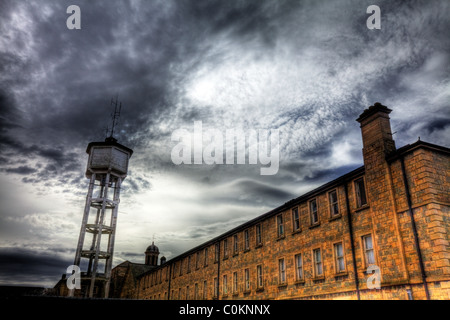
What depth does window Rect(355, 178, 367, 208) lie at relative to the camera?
18500 millimetres

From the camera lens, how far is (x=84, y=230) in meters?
34.3

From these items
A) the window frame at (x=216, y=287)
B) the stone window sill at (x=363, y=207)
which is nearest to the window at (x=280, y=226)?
the stone window sill at (x=363, y=207)

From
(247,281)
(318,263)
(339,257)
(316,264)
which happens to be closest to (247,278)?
(247,281)

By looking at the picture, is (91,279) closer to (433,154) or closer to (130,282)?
(130,282)

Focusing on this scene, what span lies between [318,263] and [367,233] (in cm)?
411

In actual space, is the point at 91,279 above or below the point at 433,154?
below

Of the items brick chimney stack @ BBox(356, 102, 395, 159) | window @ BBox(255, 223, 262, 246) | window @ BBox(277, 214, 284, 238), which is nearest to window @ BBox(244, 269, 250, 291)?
window @ BBox(255, 223, 262, 246)

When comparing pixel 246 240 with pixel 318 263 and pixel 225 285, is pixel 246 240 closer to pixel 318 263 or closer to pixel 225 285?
pixel 225 285

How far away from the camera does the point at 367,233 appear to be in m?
17.3

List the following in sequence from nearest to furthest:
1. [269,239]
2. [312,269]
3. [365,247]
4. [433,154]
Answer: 1. [433,154]
2. [365,247]
3. [312,269]
4. [269,239]

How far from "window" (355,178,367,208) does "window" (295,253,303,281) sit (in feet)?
18.1

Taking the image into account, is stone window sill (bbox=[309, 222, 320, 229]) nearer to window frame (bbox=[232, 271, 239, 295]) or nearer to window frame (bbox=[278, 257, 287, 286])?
window frame (bbox=[278, 257, 287, 286])
